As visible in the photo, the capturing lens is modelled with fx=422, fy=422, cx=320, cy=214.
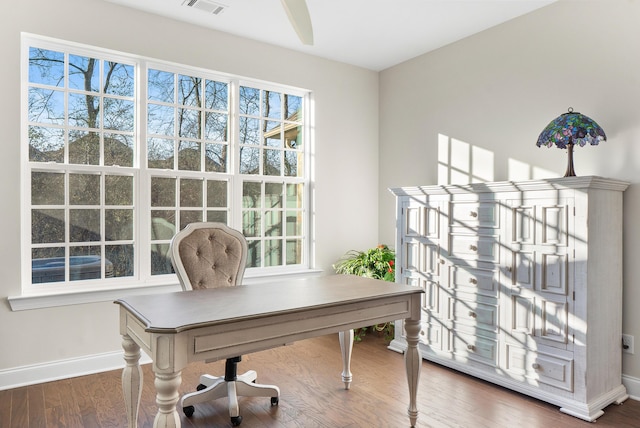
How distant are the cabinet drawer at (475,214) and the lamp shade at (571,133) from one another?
1.79 ft

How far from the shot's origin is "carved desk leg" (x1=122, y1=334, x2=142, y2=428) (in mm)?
1999

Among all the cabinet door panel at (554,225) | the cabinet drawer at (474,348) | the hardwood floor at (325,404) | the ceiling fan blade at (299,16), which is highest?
the ceiling fan blade at (299,16)

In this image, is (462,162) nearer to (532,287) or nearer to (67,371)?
(532,287)

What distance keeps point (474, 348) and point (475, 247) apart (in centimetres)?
74

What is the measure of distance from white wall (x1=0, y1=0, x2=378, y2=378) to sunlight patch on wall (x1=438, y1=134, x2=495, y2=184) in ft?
3.11

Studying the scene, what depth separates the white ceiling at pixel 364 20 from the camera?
3.31 m

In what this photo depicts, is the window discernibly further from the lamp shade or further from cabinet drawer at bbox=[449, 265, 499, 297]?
the lamp shade

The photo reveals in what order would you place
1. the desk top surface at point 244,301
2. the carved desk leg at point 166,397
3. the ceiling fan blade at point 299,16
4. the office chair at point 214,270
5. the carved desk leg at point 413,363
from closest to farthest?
the carved desk leg at point 166,397
the desk top surface at point 244,301
the ceiling fan blade at point 299,16
the carved desk leg at point 413,363
the office chair at point 214,270

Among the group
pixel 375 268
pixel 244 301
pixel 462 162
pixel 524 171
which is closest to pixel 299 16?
pixel 244 301

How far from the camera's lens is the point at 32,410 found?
8.44ft

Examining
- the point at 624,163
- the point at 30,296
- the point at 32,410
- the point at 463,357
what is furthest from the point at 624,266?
the point at 30,296

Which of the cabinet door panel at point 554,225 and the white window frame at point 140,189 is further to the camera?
the white window frame at point 140,189

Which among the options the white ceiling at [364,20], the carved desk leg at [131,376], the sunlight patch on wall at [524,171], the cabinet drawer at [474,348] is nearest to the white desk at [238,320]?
the carved desk leg at [131,376]

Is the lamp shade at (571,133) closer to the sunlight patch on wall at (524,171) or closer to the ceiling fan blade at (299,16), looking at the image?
the sunlight patch on wall at (524,171)
